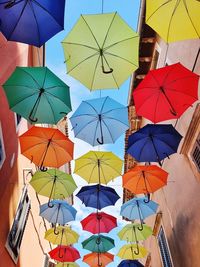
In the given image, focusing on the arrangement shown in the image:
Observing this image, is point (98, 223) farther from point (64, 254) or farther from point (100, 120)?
point (100, 120)

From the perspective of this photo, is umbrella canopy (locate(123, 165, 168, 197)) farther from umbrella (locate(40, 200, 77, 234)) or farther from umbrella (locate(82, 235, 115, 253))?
umbrella (locate(82, 235, 115, 253))

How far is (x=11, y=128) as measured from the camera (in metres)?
8.50

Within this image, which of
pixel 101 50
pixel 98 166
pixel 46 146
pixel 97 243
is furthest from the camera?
pixel 97 243

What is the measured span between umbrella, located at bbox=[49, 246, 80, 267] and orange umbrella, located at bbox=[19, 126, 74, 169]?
5.91 m

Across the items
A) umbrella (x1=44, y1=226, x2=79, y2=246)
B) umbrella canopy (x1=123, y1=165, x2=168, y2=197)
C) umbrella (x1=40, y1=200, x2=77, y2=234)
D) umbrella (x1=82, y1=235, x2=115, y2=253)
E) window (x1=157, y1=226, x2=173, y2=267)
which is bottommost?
window (x1=157, y1=226, x2=173, y2=267)

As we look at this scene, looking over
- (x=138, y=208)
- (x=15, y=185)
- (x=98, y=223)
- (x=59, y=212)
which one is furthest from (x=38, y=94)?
(x=98, y=223)

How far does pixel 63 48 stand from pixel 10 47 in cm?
302

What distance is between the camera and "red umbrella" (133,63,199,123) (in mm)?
6012

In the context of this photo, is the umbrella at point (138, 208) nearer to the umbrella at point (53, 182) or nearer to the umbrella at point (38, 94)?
the umbrella at point (53, 182)

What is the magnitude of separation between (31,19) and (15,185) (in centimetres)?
577

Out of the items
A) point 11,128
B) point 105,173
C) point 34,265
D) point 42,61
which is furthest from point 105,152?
point 34,265

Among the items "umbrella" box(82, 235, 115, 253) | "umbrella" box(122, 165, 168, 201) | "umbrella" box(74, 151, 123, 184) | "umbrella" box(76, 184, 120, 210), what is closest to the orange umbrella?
"umbrella" box(74, 151, 123, 184)

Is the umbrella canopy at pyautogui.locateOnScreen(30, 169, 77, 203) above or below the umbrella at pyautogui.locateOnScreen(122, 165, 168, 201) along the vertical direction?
above

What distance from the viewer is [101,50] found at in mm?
5801
